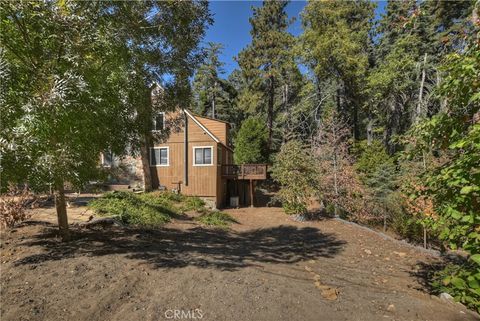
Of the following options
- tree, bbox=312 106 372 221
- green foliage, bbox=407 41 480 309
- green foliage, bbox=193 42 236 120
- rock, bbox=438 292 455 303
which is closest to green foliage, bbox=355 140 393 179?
tree, bbox=312 106 372 221

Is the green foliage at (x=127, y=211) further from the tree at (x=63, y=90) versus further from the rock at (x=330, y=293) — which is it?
the rock at (x=330, y=293)

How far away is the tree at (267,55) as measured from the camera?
25.5 metres

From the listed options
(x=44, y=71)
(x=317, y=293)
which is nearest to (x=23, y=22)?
(x=44, y=71)

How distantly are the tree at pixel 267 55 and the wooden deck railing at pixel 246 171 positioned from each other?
314 inches

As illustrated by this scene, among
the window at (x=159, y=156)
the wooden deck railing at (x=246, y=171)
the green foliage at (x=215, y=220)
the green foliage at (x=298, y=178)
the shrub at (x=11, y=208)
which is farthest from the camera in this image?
the wooden deck railing at (x=246, y=171)

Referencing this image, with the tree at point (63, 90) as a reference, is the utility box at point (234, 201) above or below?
below

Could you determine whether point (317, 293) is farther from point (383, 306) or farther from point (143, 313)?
point (143, 313)

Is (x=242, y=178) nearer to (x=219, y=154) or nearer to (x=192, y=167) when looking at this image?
Result: (x=219, y=154)

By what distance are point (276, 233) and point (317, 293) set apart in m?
7.38

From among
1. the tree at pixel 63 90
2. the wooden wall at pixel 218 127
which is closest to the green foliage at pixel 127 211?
the tree at pixel 63 90

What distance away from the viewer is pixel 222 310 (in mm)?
3783

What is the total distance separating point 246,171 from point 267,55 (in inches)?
503

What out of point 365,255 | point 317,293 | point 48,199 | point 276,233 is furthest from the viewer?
point 276,233

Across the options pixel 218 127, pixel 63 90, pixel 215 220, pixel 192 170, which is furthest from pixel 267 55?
pixel 63 90
